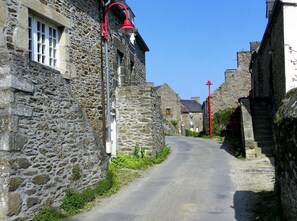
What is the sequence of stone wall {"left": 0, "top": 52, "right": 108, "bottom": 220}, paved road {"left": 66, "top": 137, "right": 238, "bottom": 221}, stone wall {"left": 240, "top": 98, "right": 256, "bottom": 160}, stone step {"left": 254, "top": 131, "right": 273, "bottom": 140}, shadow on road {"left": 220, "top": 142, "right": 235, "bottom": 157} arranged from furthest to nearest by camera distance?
shadow on road {"left": 220, "top": 142, "right": 235, "bottom": 157}
stone step {"left": 254, "top": 131, "right": 273, "bottom": 140}
stone wall {"left": 240, "top": 98, "right": 256, "bottom": 160}
paved road {"left": 66, "top": 137, "right": 238, "bottom": 221}
stone wall {"left": 0, "top": 52, "right": 108, "bottom": 220}

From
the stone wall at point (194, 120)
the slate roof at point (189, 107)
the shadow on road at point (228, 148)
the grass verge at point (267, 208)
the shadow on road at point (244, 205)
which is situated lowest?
the shadow on road at point (244, 205)

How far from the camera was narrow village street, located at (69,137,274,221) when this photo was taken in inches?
281

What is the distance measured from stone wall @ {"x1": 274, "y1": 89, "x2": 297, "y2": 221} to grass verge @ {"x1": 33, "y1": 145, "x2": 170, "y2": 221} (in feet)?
13.2

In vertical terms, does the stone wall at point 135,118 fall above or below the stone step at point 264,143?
above

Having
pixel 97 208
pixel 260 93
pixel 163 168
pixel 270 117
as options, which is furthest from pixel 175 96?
pixel 97 208

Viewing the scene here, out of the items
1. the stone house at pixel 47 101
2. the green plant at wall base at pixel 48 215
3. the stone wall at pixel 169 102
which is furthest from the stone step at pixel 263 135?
the stone wall at pixel 169 102

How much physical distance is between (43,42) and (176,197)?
5092 millimetres

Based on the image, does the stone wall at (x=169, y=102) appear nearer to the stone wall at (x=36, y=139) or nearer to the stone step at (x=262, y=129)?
the stone step at (x=262, y=129)

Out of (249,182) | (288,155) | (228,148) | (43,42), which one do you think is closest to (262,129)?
(228,148)

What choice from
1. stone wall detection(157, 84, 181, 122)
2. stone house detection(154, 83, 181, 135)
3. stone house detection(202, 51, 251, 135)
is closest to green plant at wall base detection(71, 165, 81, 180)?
stone house detection(202, 51, 251, 135)

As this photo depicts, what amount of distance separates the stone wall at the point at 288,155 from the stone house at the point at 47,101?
4.21 meters

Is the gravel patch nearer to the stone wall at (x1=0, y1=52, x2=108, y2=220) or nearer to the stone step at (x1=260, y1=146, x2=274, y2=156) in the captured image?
the stone step at (x1=260, y1=146, x2=274, y2=156)

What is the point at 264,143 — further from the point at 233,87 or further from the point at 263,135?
the point at 233,87

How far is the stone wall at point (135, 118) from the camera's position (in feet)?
46.5
